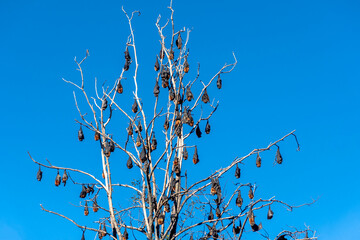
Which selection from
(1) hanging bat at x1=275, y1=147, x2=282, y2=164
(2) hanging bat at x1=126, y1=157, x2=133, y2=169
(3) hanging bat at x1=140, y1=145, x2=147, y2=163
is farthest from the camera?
(1) hanging bat at x1=275, y1=147, x2=282, y2=164

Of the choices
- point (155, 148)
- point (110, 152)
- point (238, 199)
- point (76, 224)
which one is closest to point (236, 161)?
point (238, 199)

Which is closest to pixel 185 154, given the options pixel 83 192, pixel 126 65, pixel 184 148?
pixel 184 148

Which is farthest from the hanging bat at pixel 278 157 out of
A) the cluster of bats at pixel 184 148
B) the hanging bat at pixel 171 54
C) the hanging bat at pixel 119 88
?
the hanging bat at pixel 119 88

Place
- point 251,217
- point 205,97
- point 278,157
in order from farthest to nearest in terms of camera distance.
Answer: point 205,97 < point 278,157 < point 251,217

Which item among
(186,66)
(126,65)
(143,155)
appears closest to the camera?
(143,155)

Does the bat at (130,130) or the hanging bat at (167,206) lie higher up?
the bat at (130,130)

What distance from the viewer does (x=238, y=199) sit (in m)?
11.1

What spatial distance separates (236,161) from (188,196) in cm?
110

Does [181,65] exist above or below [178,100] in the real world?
above

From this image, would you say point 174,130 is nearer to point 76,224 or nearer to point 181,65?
point 181,65

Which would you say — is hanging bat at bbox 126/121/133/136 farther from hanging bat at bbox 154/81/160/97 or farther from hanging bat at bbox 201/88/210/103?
hanging bat at bbox 201/88/210/103

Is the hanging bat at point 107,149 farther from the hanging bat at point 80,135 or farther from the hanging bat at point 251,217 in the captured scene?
the hanging bat at point 251,217

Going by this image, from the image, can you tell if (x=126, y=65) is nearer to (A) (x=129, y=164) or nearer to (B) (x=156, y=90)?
(B) (x=156, y=90)

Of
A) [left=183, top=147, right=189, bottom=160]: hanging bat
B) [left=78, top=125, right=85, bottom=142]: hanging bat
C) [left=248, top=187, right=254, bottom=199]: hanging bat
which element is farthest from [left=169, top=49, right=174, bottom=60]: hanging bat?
[left=248, top=187, right=254, bottom=199]: hanging bat
